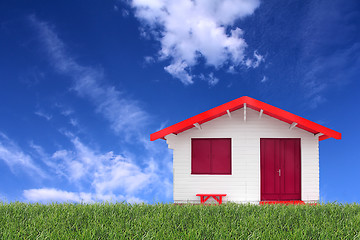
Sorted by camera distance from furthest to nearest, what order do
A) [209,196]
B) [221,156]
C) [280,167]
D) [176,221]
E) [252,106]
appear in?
1. [280,167]
2. [221,156]
3. [209,196]
4. [252,106]
5. [176,221]

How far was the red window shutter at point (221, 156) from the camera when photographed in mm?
11266

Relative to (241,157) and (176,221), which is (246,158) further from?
(176,221)

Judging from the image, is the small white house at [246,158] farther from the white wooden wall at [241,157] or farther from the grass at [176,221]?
the grass at [176,221]

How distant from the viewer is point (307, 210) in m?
7.00

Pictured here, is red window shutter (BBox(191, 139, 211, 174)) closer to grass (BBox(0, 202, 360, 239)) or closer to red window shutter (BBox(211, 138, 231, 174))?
red window shutter (BBox(211, 138, 231, 174))

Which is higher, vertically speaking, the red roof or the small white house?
the red roof

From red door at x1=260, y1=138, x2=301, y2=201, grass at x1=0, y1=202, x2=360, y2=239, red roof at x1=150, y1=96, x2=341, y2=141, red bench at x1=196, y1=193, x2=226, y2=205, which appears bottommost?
red bench at x1=196, y1=193, x2=226, y2=205

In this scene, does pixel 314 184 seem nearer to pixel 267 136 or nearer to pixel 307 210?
pixel 267 136

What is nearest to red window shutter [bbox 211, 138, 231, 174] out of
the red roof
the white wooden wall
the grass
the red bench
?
the white wooden wall

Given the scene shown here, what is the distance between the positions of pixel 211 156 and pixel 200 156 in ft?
1.21

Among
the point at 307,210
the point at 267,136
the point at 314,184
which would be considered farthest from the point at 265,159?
the point at 307,210

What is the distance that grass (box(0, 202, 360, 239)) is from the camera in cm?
557

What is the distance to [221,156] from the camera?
11289 mm

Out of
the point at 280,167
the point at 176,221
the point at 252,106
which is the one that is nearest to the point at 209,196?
the point at 280,167
